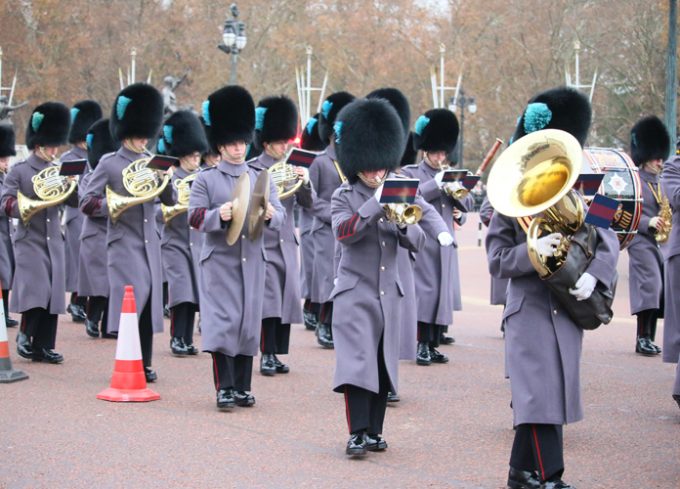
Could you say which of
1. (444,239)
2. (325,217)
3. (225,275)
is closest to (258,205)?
(225,275)

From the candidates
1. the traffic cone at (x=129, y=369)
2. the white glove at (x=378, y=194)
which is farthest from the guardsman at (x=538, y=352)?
the traffic cone at (x=129, y=369)

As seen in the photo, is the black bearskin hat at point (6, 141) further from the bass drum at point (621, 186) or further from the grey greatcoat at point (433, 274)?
the bass drum at point (621, 186)

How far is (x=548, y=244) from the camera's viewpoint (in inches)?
215

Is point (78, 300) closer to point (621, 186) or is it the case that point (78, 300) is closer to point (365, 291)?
point (621, 186)

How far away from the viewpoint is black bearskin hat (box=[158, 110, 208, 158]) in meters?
11.0

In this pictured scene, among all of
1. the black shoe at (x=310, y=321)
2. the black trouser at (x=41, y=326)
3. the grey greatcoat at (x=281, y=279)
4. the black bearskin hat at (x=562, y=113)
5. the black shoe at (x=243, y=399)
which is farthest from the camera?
the black shoe at (x=310, y=321)

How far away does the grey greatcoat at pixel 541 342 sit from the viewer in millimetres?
5617

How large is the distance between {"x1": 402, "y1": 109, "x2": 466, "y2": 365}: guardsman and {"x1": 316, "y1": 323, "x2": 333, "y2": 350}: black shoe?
0.94 metres

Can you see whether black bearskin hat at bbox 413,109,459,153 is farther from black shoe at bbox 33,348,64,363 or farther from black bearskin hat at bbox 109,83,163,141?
black shoe at bbox 33,348,64,363

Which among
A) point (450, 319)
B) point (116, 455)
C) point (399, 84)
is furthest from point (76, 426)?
point (399, 84)

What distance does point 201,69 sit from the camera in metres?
53.7

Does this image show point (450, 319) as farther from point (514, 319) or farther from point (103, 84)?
point (103, 84)

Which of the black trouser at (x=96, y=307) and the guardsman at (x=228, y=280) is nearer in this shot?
the guardsman at (x=228, y=280)

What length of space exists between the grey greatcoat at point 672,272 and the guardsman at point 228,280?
2.62 metres
